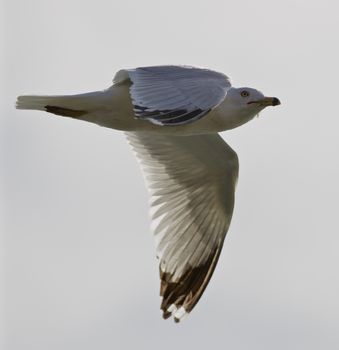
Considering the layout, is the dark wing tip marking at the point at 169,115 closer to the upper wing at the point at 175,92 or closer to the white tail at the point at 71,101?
the upper wing at the point at 175,92

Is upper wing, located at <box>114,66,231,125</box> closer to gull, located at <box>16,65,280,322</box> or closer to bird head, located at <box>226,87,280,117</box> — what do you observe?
bird head, located at <box>226,87,280,117</box>

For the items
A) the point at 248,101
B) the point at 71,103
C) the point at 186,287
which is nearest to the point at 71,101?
the point at 71,103

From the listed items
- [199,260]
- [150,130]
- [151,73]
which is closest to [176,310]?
[199,260]

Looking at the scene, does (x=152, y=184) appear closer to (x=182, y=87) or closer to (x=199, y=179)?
(x=199, y=179)

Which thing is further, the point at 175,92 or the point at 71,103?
the point at 71,103

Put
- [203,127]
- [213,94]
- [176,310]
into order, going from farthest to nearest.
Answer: [176,310]
[203,127]
[213,94]

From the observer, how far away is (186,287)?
1108cm

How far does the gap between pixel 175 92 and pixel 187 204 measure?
2.87 m

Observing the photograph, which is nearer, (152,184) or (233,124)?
(233,124)

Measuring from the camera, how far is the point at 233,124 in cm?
948

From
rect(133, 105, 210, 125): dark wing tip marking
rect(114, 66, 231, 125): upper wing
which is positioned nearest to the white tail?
rect(114, 66, 231, 125): upper wing

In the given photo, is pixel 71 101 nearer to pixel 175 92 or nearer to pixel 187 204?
pixel 175 92

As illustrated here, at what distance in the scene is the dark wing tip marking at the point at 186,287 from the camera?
11.0m

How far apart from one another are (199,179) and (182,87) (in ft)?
8.99
